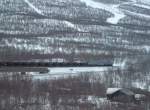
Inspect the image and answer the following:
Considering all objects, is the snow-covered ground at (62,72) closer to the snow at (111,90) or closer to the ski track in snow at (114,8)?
the snow at (111,90)

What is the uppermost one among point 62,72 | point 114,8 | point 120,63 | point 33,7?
point 62,72

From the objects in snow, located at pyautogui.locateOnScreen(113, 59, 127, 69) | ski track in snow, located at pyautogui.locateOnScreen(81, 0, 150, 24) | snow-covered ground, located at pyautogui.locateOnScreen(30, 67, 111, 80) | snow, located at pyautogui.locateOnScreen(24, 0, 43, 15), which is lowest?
ski track in snow, located at pyautogui.locateOnScreen(81, 0, 150, 24)

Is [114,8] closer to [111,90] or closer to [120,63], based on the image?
[120,63]

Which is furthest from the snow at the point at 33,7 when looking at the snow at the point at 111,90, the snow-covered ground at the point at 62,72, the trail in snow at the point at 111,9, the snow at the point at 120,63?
the snow at the point at 111,90

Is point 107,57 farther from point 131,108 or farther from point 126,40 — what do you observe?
point 131,108

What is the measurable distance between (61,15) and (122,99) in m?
14.3

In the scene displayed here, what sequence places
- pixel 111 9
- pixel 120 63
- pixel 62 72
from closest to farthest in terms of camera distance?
1. pixel 62 72
2. pixel 120 63
3. pixel 111 9

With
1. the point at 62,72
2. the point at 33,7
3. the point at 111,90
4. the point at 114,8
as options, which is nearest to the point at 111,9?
the point at 114,8

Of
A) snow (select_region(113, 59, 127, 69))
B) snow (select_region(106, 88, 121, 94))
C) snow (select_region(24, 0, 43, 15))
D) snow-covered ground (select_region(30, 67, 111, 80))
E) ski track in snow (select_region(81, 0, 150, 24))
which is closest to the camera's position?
snow (select_region(106, 88, 121, 94))

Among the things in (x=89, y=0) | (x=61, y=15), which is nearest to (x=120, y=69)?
(x=61, y=15)

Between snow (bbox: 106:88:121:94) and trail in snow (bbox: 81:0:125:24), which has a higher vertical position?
snow (bbox: 106:88:121:94)

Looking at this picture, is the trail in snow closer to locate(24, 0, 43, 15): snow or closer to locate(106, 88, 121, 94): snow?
locate(24, 0, 43, 15): snow

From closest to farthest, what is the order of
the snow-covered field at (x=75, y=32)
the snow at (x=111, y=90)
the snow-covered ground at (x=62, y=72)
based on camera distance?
1. the snow at (x=111, y=90)
2. the snow-covered ground at (x=62, y=72)
3. the snow-covered field at (x=75, y=32)

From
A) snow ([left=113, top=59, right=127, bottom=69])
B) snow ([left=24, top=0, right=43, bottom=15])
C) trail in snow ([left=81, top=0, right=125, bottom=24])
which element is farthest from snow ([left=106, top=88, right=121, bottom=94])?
snow ([left=24, top=0, right=43, bottom=15])
